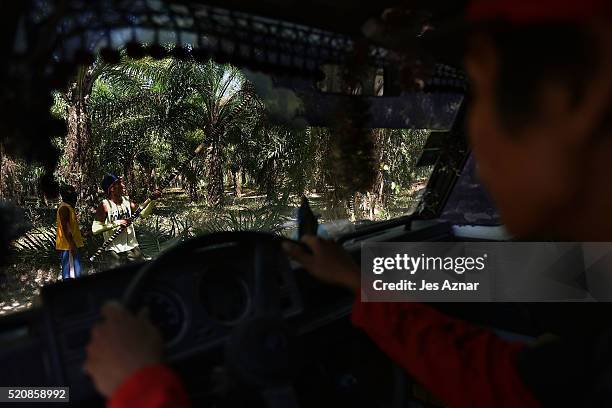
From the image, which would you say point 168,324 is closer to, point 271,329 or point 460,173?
point 271,329

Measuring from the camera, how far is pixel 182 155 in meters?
16.0

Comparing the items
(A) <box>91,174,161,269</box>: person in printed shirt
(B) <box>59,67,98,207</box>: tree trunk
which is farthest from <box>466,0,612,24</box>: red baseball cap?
(B) <box>59,67,98,207</box>: tree trunk

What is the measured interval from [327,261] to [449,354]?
0.55 metres

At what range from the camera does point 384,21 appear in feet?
6.46

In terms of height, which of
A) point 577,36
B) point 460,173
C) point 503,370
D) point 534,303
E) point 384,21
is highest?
point 384,21

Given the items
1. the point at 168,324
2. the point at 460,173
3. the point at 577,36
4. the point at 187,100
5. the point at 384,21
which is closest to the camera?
the point at 577,36

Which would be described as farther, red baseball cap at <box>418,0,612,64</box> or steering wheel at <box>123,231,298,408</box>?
steering wheel at <box>123,231,298,408</box>

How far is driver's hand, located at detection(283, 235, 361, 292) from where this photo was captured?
5.50ft

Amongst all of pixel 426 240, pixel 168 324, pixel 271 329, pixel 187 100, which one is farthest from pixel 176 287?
pixel 187 100

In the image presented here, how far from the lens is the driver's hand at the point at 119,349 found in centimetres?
95

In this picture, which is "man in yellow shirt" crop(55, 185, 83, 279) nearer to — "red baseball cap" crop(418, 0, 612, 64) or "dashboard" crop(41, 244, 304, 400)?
"dashboard" crop(41, 244, 304, 400)

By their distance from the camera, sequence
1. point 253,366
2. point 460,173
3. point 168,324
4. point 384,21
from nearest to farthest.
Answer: point 253,366 < point 168,324 < point 384,21 < point 460,173

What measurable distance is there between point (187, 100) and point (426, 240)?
11.8 m

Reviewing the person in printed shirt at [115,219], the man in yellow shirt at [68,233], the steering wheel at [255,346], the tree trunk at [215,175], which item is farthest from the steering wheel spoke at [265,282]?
the tree trunk at [215,175]
